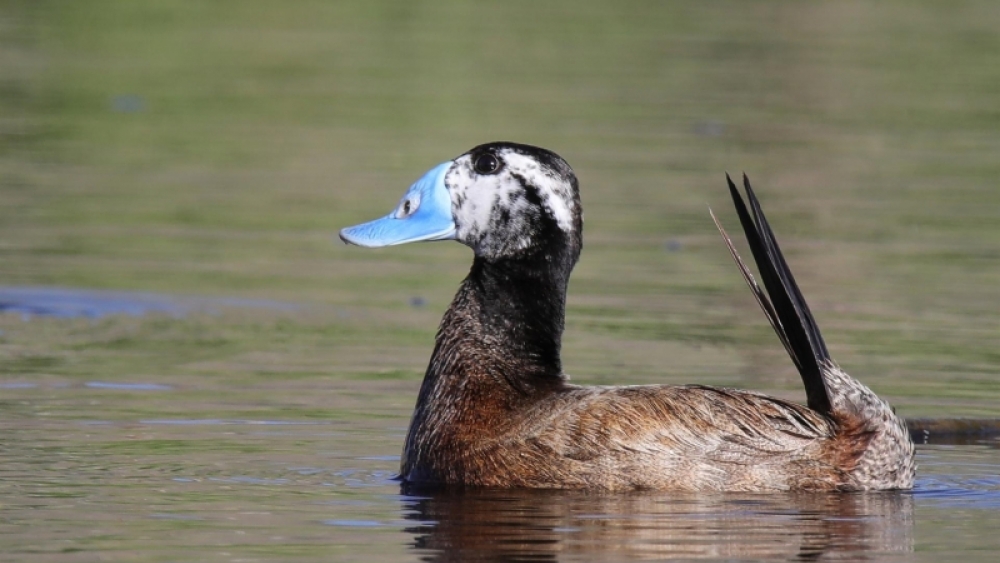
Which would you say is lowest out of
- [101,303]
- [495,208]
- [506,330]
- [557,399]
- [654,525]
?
[654,525]

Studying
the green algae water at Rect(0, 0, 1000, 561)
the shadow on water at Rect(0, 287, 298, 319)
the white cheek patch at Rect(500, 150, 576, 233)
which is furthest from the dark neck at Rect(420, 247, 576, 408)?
the shadow on water at Rect(0, 287, 298, 319)

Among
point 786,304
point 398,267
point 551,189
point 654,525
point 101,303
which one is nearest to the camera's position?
point 654,525

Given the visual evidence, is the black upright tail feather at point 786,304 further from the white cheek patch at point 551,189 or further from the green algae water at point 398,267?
the white cheek patch at point 551,189

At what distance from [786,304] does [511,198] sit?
1177 millimetres

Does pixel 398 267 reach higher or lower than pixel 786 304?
higher

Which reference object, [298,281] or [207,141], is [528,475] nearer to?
[298,281]

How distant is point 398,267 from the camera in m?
13.6

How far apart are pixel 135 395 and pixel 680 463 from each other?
3.03m

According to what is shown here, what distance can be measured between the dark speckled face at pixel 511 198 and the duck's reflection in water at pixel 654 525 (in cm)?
109

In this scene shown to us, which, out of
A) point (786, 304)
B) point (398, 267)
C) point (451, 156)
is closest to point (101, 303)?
point (398, 267)

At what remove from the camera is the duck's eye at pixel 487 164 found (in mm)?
8359

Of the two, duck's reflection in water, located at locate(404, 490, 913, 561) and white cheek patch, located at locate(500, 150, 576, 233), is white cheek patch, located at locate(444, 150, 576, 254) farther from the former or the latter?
duck's reflection in water, located at locate(404, 490, 913, 561)

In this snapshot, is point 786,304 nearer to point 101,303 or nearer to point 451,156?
point 101,303

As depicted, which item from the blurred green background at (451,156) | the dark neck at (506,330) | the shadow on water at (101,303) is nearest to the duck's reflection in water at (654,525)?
the dark neck at (506,330)
